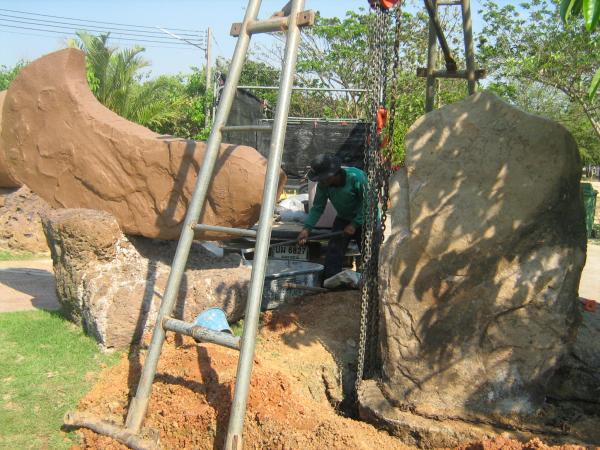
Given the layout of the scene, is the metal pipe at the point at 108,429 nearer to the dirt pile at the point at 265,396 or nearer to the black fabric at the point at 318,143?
the dirt pile at the point at 265,396

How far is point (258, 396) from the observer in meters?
3.36

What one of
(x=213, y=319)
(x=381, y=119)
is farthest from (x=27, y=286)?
(x=381, y=119)

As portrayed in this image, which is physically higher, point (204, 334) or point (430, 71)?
point (430, 71)

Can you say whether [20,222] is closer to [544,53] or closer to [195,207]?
[195,207]

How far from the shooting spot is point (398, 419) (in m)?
3.35

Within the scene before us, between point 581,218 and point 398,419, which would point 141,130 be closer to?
point 398,419

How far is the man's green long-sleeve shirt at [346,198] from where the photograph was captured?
5.63 m

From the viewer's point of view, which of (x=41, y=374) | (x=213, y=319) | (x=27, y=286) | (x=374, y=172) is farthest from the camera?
(x=27, y=286)

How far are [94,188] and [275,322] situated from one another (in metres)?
1.78

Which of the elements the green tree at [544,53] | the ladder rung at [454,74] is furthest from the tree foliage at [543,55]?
the ladder rung at [454,74]

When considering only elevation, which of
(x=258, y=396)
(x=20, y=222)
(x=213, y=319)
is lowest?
(x=258, y=396)

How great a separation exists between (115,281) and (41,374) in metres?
0.79

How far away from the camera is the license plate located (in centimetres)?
677

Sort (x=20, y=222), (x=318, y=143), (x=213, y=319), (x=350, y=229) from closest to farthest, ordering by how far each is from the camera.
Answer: (x=213, y=319), (x=350, y=229), (x=20, y=222), (x=318, y=143)
